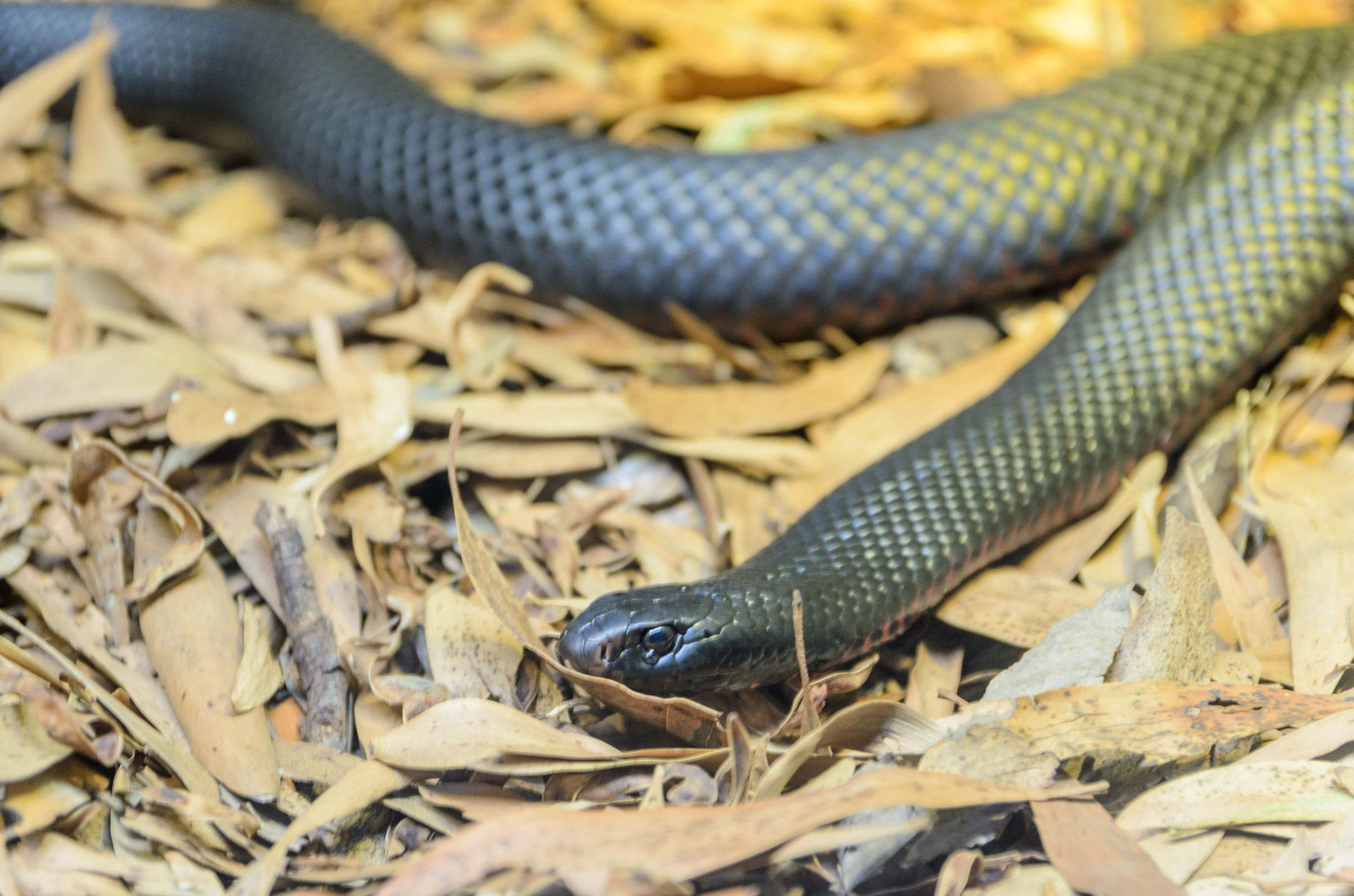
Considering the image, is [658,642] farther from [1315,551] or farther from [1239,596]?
[1315,551]

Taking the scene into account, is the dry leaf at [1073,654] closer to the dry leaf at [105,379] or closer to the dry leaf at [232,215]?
the dry leaf at [105,379]

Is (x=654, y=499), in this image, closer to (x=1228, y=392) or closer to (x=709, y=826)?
(x=709, y=826)

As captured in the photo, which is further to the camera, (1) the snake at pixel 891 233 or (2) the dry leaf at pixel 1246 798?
(1) the snake at pixel 891 233

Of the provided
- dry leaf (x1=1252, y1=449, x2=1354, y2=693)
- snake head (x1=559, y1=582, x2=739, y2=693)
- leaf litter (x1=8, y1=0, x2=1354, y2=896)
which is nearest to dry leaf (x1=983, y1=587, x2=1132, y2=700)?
leaf litter (x1=8, y1=0, x2=1354, y2=896)

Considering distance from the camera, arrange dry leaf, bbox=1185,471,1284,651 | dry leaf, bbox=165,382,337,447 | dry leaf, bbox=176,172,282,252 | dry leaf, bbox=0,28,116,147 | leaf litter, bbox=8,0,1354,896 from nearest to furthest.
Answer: leaf litter, bbox=8,0,1354,896
dry leaf, bbox=1185,471,1284,651
dry leaf, bbox=165,382,337,447
dry leaf, bbox=0,28,116,147
dry leaf, bbox=176,172,282,252

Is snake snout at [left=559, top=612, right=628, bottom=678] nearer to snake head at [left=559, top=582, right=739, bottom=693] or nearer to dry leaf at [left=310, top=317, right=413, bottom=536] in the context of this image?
snake head at [left=559, top=582, right=739, bottom=693]

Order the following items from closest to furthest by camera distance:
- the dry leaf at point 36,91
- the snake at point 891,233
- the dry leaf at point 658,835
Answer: the dry leaf at point 658,835 → the snake at point 891,233 → the dry leaf at point 36,91

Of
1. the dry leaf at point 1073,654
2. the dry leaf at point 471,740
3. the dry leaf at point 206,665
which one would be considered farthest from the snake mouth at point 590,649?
the dry leaf at point 1073,654
